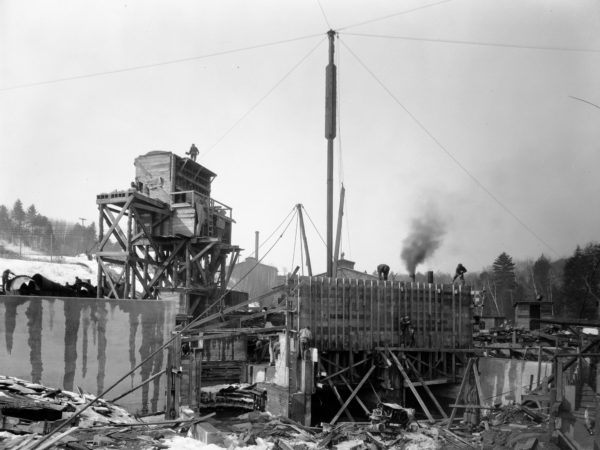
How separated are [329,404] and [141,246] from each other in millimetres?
16245

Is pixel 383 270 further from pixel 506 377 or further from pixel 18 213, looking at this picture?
pixel 18 213

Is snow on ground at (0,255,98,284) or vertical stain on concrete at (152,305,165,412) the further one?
snow on ground at (0,255,98,284)

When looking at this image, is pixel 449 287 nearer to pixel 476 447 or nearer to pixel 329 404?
pixel 329 404

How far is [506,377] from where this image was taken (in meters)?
16.5

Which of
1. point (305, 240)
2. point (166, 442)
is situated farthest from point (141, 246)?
point (166, 442)

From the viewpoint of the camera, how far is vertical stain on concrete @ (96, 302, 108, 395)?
43.7 feet

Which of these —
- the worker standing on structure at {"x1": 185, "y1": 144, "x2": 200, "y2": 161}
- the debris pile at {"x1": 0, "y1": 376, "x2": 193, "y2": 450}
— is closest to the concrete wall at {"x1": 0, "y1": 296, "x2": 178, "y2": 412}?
the debris pile at {"x1": 0, "y1": 376, "x2": 193, "y2": 450}

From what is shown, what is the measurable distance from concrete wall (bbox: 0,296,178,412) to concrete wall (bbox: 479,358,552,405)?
38.4ft

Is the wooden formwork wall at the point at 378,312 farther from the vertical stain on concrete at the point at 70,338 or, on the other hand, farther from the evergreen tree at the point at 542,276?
the evergreen tree at the point at 542,276

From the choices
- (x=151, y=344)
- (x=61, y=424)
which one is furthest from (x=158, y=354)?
(x=61, y=424)

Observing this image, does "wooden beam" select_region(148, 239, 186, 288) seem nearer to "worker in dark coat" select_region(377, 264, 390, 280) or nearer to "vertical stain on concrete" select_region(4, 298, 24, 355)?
"worker in dark coat" select_region(377, 264, 390, 280)

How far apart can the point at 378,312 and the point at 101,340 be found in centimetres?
973

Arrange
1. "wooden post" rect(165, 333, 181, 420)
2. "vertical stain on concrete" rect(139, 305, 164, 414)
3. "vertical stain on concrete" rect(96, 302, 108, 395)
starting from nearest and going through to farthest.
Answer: "vertical stain on concrete" rect(96, 302, 108, 395)
"wooden post" rect(165, 333, 181, 420)
"vertical stain on concrete" rect(139, 305, 164, 414)

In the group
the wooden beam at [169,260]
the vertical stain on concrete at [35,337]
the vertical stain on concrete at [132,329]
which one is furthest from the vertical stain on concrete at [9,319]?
the wooden beam at [169,260]
